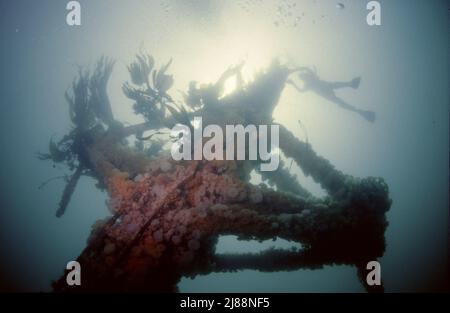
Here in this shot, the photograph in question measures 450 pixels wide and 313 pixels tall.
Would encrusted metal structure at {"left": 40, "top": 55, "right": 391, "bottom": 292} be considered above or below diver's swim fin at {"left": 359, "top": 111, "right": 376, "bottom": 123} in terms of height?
below

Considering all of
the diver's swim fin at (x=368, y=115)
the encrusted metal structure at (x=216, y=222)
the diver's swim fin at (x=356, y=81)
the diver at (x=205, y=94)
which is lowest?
the encrusted metal structure at (x=216, y=222)

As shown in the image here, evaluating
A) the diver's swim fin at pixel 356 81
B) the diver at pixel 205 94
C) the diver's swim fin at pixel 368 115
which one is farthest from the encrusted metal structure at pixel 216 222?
the diver's swim fin at pixel 368 115

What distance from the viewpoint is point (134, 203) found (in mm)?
5332

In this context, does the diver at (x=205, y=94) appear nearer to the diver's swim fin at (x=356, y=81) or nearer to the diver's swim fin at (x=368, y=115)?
the diver's swim fin at (x=356, y=81)

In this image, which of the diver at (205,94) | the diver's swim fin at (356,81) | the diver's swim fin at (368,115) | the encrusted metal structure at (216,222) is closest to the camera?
the encrusted metal structure at (216,222)

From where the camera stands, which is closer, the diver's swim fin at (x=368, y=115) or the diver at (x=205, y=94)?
the diver at (x=205, y=94)

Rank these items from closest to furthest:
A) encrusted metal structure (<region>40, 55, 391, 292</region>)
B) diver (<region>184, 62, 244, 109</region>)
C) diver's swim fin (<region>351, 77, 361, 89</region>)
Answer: encrusted metal structure (<region>40, 55, 391, 292</region>) → diver (<region>184, 62, 244, 109</region>) → diver's swim fin (<region>351, 77, 361, 89</region>)

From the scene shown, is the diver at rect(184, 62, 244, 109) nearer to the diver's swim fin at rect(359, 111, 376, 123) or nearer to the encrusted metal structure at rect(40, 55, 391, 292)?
the encrusted metal structure at rect(40, 55, 391, 292)

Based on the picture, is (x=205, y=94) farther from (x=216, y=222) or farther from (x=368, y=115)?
(x=368, y=115)

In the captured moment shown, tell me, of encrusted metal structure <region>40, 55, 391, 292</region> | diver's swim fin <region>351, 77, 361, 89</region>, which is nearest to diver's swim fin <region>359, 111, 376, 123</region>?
diver's swim fin <region>351, 77, 361, 89</region>

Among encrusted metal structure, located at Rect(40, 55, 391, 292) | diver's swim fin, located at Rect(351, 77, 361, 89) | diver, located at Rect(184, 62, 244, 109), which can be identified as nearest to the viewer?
encrusted metal structure, located at Rect(40, 55, 391, 292)

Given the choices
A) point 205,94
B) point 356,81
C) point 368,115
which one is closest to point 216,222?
point 205,94

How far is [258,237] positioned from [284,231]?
18.6 inches
